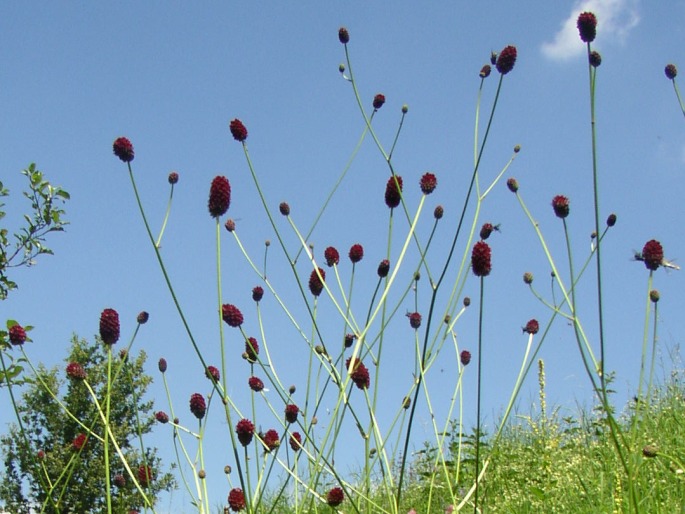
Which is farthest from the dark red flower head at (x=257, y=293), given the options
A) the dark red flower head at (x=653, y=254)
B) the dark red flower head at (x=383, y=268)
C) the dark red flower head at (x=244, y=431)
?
the dark red flower head at (x=653, y=254)

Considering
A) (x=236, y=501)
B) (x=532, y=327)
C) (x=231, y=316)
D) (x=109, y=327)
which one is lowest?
(x=236, y=501)

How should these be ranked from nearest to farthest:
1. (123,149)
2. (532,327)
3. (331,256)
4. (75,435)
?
1. (123,149)
2. (532,327)
3. (331,256)
4. (75,435)

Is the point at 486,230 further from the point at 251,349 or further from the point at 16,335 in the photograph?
the point at 16,335

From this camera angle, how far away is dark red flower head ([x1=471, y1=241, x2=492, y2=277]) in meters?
2.34

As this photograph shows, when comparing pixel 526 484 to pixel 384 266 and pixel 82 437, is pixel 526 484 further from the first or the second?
pixel 82 437

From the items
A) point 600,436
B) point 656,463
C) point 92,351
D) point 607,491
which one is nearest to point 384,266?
point 607,491

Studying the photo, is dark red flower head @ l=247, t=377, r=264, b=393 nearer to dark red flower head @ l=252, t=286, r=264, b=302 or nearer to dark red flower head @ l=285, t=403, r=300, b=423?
dark red flower head @ l=285, t=403, r=300, b=423

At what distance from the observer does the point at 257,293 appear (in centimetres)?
340

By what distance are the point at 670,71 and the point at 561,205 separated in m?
0.83

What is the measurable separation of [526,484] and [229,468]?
2551mm

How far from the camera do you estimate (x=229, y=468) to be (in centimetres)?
340

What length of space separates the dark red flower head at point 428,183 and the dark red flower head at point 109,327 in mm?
1175

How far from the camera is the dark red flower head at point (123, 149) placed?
7.91 ft

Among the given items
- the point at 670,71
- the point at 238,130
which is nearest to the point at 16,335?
the point at 238,130
